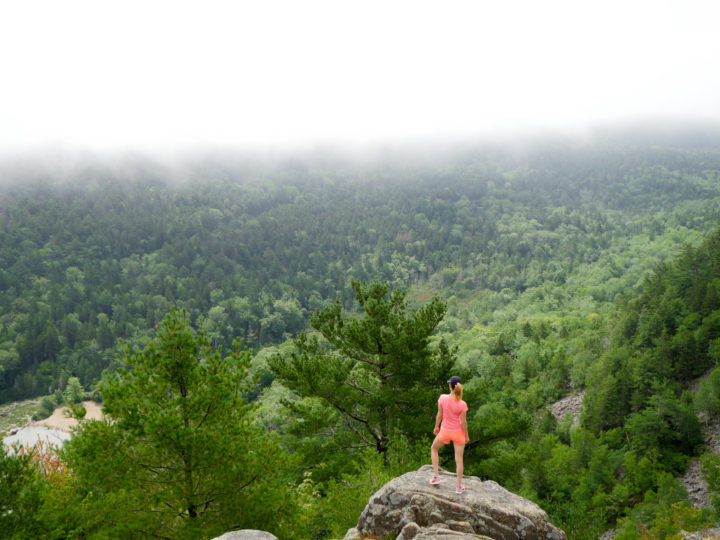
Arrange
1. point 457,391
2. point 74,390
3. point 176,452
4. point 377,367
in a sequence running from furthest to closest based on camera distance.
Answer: point 74,390
point 377,367
point 176,452
point 457,391

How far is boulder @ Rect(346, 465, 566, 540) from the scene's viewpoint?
27.8ft

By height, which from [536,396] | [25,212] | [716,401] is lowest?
[536,396]

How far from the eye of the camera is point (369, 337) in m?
18.1

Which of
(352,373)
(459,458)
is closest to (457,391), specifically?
(459,458)

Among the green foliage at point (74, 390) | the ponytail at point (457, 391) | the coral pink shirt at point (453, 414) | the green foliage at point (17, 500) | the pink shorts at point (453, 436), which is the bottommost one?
the green foliage at point (74, 390)

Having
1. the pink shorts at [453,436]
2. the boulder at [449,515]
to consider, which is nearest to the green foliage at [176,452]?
the boulder at [449,515]

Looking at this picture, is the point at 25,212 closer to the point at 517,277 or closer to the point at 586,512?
the point at 517,277

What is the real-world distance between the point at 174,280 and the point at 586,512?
538ft

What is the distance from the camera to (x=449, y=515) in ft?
29.2

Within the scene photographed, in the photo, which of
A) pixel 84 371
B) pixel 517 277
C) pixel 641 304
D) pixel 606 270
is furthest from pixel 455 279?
pixel 84 371

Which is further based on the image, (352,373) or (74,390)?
(74,390)

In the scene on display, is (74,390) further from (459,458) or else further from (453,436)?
(459,458)

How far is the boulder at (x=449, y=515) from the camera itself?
27.8ft

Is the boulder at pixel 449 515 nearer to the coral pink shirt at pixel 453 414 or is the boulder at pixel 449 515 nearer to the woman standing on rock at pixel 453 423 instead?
the woman standing on rock at pixel 453 423
